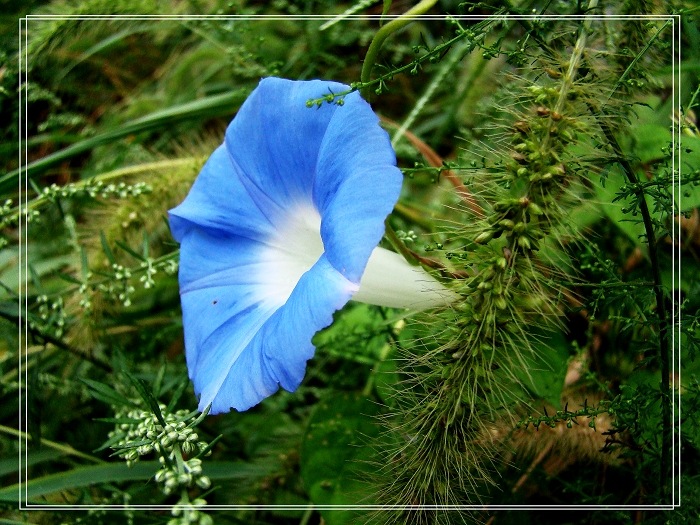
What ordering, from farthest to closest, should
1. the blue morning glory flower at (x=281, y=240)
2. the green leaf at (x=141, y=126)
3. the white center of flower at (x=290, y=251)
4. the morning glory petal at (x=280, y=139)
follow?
the green leaf at (x=141, y=126), the white center of flower at (x=290, y=251), the morning glory petal at (x=280, y=139), the blue morning glory flower at (x=281, y=240)

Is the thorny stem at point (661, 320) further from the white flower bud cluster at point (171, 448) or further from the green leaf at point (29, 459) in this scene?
the green leaf at point (29, 459)

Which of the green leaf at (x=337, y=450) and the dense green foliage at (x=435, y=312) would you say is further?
the green leaf at (x=337, y=450)

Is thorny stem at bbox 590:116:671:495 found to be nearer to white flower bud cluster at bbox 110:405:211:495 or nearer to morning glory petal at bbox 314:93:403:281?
morning glory petal at bbox 314:93:403:281

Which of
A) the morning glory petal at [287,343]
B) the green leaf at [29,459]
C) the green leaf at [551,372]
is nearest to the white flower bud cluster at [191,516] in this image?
the morning glory petal at [287,343]

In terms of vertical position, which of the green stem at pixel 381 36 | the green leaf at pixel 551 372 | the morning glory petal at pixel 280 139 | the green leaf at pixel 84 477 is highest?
the green stem at pixel 381 36

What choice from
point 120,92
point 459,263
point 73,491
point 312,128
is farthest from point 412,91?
point 73,491

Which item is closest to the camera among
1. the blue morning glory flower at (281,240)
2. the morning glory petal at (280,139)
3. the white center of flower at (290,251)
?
the blue morning glory flower at (281,240)

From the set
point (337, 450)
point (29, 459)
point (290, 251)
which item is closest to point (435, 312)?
point (290, 251)

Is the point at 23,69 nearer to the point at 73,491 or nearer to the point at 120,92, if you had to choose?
the point at 120,92
